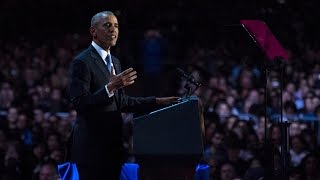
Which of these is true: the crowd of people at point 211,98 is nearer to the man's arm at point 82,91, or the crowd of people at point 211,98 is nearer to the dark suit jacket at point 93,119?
the dark suit jacket at point 93,119

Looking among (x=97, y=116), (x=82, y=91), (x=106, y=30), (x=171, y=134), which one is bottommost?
(x=171, y=134)

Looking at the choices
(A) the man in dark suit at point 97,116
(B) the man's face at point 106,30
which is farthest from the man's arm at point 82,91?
(B) the man's face at point 106,30

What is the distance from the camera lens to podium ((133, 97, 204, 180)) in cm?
432

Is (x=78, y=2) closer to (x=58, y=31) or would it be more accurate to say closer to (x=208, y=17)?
(x=58, y=31)

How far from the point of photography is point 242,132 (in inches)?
330

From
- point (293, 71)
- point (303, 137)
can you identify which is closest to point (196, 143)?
point (303, 137)


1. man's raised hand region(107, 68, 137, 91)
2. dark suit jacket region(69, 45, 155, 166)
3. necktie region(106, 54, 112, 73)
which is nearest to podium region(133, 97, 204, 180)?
man's raised hand region(107, 68, 137, 91)

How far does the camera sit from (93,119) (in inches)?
181

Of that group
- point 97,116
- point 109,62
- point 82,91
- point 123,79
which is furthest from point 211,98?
point 123,79

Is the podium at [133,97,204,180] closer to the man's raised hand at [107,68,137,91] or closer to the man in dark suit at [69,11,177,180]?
the man's raised hand at [107,68,137,91]

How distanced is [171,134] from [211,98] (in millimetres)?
5697

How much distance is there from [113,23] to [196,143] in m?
0.93

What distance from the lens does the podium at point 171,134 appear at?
14.2ft

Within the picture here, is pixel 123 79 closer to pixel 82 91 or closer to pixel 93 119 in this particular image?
pixel 82 91
